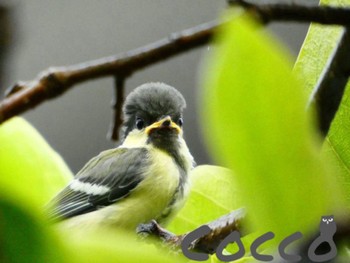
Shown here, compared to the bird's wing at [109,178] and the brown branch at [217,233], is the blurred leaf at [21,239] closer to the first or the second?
the brown branch at [217,233]

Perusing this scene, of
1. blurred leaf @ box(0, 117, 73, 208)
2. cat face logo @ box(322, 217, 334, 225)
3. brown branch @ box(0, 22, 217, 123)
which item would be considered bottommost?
cat face logo @ box(322, 217, 334, 225)

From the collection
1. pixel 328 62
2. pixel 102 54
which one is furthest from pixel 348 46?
pixel 102 54

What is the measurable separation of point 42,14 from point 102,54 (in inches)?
1.2

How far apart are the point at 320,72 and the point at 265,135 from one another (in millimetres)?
40

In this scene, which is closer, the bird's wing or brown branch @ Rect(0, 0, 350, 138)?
brown branch @ Rect(0, 0, 350, 138)

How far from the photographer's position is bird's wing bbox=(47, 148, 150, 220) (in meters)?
0.23

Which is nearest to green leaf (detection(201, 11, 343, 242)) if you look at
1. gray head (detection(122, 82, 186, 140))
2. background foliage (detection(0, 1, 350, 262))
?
background foliage (detection(0, 1, 350, 262))

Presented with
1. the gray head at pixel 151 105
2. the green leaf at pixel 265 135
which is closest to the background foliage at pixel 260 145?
the green leaf at pixel 265 135

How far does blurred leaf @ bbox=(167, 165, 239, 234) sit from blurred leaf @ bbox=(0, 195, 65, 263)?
0.18 ft

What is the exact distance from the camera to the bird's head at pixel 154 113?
0.21 meters

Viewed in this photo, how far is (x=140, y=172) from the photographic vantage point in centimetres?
29

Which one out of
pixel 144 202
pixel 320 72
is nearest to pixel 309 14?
pixel 320 72

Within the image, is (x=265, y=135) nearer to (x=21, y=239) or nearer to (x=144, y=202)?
(x=21, y=239)

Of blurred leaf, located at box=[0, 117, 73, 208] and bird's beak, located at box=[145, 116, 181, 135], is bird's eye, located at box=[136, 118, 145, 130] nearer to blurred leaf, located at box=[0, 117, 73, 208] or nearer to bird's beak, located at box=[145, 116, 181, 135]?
bird's beak, located at box=[145, 116, 181, 135]
